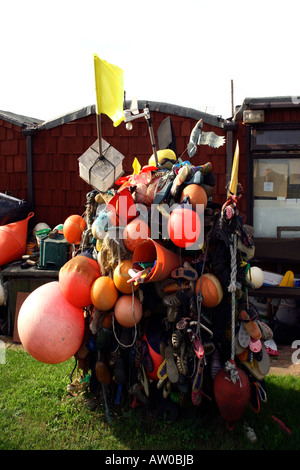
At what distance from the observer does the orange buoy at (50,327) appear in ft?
10.2

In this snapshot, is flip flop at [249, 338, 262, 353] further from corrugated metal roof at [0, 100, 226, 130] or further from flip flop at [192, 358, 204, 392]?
corrugated metal roof at [0, 100, 226, 130]

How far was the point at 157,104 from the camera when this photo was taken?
684 cm

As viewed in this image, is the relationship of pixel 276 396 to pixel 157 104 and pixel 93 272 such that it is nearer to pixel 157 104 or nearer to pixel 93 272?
pixel 93 272

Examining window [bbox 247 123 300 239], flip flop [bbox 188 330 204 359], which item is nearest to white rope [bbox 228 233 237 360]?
flip flop [bbox 188 330 204 359]

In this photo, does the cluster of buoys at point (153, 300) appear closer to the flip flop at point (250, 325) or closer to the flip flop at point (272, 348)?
the flip flop at point (250, 325)

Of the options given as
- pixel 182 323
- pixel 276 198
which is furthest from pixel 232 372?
pixel 276 198

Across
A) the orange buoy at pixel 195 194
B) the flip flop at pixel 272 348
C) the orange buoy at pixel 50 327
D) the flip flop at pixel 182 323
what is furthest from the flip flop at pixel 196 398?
the flip flop at pixel 272 348

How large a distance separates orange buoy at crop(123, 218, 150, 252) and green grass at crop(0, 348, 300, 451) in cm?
148

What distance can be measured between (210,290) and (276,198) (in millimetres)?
3890

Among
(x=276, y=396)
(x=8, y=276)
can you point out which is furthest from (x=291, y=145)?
(x=8, y=276)

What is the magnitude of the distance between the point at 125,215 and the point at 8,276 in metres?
3.26

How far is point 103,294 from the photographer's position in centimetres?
321

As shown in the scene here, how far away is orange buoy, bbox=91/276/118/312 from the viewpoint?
126 inches

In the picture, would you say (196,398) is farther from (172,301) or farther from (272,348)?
(272,348)
